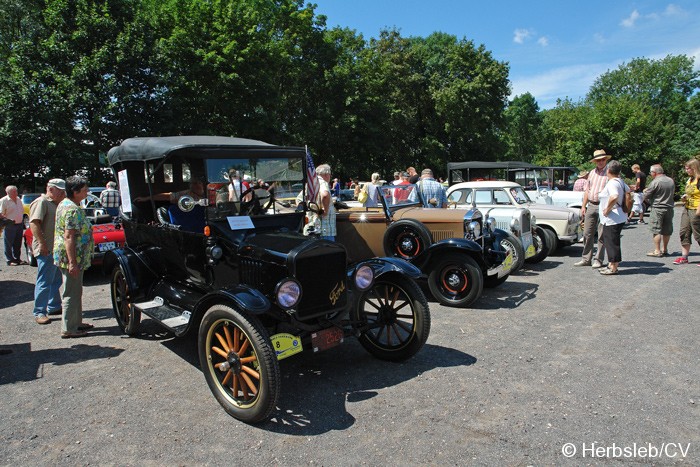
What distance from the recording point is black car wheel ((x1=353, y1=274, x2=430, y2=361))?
412 centimetres

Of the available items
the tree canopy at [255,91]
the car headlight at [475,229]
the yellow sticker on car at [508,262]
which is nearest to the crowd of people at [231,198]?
the car headlight at [475,229]

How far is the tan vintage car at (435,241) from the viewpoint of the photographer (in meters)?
6.01

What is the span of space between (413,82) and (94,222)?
3005 centimetres

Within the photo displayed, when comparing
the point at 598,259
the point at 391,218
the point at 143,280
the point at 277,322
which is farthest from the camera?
the point at 598,259

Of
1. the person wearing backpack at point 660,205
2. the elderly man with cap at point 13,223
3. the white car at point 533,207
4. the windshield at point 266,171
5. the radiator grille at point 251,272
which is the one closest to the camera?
the radiator grille at point 251,272

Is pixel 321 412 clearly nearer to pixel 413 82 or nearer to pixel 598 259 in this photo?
pixel 598 259

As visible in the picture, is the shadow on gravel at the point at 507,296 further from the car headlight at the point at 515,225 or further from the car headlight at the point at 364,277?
the car headlight at the point at 364,277

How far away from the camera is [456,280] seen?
609 centimetres

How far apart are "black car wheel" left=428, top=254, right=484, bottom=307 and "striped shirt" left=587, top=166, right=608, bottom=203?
3.57 metres

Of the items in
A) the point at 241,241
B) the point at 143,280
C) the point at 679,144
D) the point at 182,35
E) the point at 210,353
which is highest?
the point at 182,35

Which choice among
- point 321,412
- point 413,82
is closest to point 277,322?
point 321,412

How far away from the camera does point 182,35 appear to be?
20141 millimetres

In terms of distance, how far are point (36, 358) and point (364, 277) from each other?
11.3 ft

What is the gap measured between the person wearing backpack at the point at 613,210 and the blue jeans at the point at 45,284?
8052 mm
